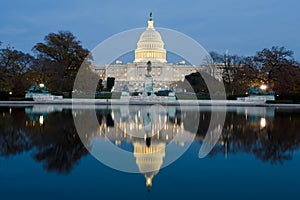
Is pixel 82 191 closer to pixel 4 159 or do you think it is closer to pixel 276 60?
pixel 4 159

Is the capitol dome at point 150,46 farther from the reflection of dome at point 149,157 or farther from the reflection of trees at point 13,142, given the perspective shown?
the reflection of dome at point 149,157

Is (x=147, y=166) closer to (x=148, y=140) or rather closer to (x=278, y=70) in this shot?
(x=148, y=140)

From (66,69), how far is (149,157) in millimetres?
40149

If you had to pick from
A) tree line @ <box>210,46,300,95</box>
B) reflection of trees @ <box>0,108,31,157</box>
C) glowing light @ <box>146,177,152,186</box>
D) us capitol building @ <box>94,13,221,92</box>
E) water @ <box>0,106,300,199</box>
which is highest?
us capitol building @ <box>94,13,221,92</box>

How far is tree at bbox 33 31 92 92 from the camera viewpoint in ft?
148

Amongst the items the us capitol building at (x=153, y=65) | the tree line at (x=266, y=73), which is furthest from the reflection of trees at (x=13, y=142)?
the us capitol building at (x=153, y=65)

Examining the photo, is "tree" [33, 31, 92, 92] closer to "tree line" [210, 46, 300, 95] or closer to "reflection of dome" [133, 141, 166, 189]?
"tree line" [210, 46, 300, 95]

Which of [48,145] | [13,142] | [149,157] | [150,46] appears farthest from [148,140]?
[150,46]

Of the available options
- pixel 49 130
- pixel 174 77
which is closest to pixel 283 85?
pixel 49 130

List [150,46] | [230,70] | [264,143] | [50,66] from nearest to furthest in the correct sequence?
[264,143], [50,66], [230,70], [150,46]

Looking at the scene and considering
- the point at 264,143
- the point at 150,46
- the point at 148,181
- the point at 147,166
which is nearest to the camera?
the point at 148,181

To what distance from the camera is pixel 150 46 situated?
351 feet

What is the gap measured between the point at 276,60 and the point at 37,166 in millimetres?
43157

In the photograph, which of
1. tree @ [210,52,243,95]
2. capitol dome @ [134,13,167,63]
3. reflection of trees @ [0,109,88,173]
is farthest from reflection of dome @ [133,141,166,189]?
capitol dome @ [134,13,167,63]
